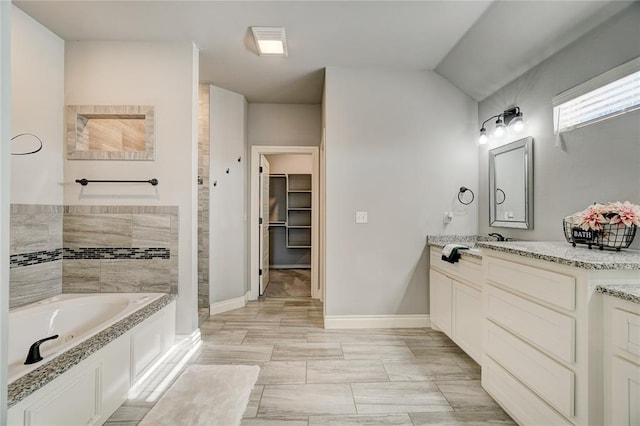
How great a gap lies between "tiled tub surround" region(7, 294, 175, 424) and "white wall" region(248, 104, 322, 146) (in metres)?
2.43

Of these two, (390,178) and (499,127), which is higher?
(499,127)

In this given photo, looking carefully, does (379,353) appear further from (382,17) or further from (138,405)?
(382,17)

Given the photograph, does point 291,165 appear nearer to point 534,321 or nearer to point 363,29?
point 363,29

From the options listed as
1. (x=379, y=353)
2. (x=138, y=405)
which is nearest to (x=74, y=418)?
(x=138, y=405)

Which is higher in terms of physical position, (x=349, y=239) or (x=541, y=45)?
(x=541, y=45)

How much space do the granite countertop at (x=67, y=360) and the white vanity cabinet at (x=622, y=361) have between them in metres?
2.38

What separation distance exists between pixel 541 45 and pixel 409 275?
7.28ft

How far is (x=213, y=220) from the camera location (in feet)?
12.1

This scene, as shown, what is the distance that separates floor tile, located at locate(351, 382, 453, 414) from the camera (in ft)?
6.21

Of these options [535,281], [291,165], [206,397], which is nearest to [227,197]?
[206,397]

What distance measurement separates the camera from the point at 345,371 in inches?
91.4

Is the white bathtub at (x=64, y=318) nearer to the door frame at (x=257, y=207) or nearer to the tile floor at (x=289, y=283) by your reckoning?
the door frame at (x=257, y=207)

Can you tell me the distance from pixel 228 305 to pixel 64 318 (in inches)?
66.7

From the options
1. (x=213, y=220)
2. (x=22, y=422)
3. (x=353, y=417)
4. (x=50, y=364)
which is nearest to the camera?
(x=22, y=422)
